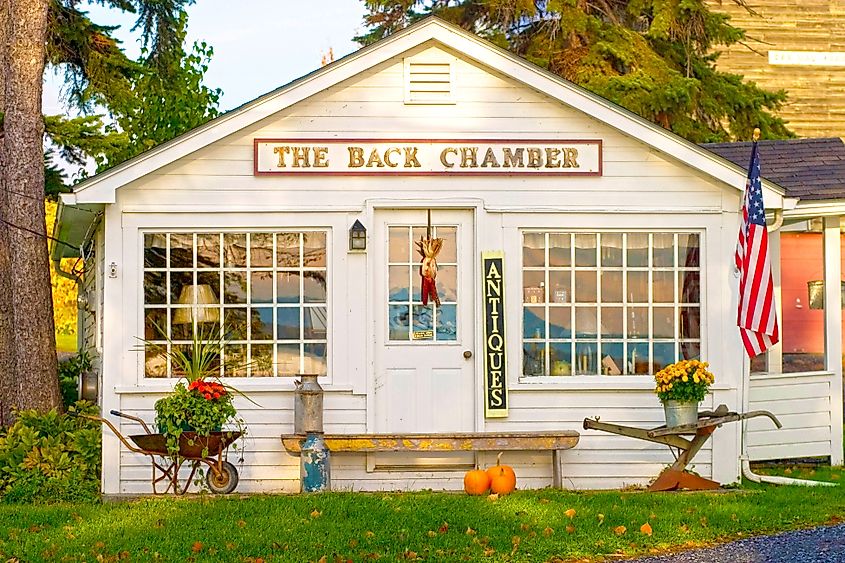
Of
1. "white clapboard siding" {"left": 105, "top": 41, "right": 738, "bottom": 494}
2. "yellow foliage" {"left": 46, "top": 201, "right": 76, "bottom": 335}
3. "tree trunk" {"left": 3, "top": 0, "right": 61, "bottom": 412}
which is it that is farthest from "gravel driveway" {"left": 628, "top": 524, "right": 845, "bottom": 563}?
"yellow foliage" {"left": 46, "top": 201, "right": 76, "bottom": 335}

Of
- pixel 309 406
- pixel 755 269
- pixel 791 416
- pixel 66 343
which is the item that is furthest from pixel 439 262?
pixel 66 343

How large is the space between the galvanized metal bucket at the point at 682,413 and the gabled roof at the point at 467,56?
1.94m

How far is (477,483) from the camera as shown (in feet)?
34.2

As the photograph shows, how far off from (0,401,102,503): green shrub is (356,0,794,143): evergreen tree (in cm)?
1068

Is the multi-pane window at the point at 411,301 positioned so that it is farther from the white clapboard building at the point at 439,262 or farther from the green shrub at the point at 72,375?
the green shrub at the point at 72,375

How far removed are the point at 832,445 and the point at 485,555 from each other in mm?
5909

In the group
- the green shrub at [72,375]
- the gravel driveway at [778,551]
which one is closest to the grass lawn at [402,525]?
the gravel driveway at [778,551]

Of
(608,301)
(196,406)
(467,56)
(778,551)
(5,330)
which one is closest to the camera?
(778,551)

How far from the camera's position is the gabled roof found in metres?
10.9

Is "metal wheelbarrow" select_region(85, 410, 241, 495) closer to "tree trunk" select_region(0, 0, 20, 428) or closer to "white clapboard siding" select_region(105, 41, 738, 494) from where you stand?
"white clapboard siding" select_region(105, 41, 738, 494)

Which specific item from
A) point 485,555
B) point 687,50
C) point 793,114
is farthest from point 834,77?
point 485,555

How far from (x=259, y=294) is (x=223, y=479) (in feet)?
5.43

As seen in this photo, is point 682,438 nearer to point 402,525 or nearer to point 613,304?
point 613,304

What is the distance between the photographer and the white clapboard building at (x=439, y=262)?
11133 mm
